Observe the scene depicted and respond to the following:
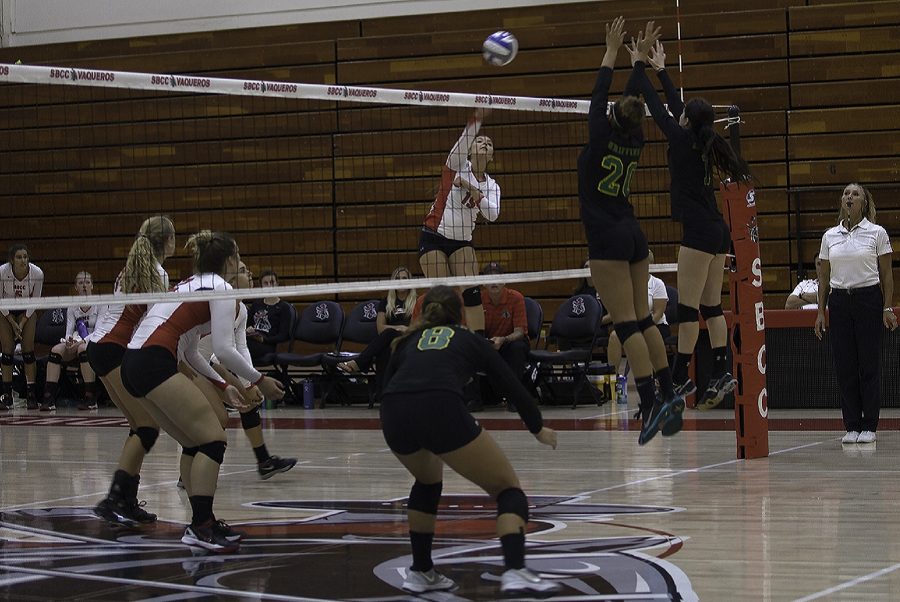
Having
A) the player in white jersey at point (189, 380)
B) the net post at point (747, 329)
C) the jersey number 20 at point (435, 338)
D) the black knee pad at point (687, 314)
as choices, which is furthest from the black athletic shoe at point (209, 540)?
the net post at point (747, 329)

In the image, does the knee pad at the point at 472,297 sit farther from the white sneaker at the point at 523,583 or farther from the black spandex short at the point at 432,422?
the white sneaker at the point at 523,583

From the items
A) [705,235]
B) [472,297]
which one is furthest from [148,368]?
[705,235]

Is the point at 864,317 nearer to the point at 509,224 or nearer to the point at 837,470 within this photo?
the point at 837,470

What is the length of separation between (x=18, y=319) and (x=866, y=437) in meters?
10.3

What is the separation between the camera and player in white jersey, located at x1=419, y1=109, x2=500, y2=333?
8.19 metres

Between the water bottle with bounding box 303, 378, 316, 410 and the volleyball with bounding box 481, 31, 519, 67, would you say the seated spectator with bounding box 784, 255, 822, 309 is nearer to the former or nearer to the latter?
the water bottle with bounding box 303, 378, 316, 410

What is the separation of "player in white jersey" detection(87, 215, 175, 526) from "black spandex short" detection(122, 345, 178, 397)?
74cm

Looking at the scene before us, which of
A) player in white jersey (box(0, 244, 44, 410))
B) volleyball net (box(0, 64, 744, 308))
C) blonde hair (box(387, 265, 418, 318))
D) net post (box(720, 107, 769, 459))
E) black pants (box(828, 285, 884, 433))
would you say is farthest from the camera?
volleyball net (box(0, 64, 744, 308))

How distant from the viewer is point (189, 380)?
255 inches

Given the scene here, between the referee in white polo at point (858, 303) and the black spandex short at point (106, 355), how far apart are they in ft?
17.2

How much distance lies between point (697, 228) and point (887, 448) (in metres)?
3.19

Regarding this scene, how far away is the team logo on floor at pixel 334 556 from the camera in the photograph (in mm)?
5199

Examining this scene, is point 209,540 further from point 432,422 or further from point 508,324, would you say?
point 508,324

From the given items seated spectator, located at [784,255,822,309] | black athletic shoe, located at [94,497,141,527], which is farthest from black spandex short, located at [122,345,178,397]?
seated spectator, located at [784,255,822,309]
